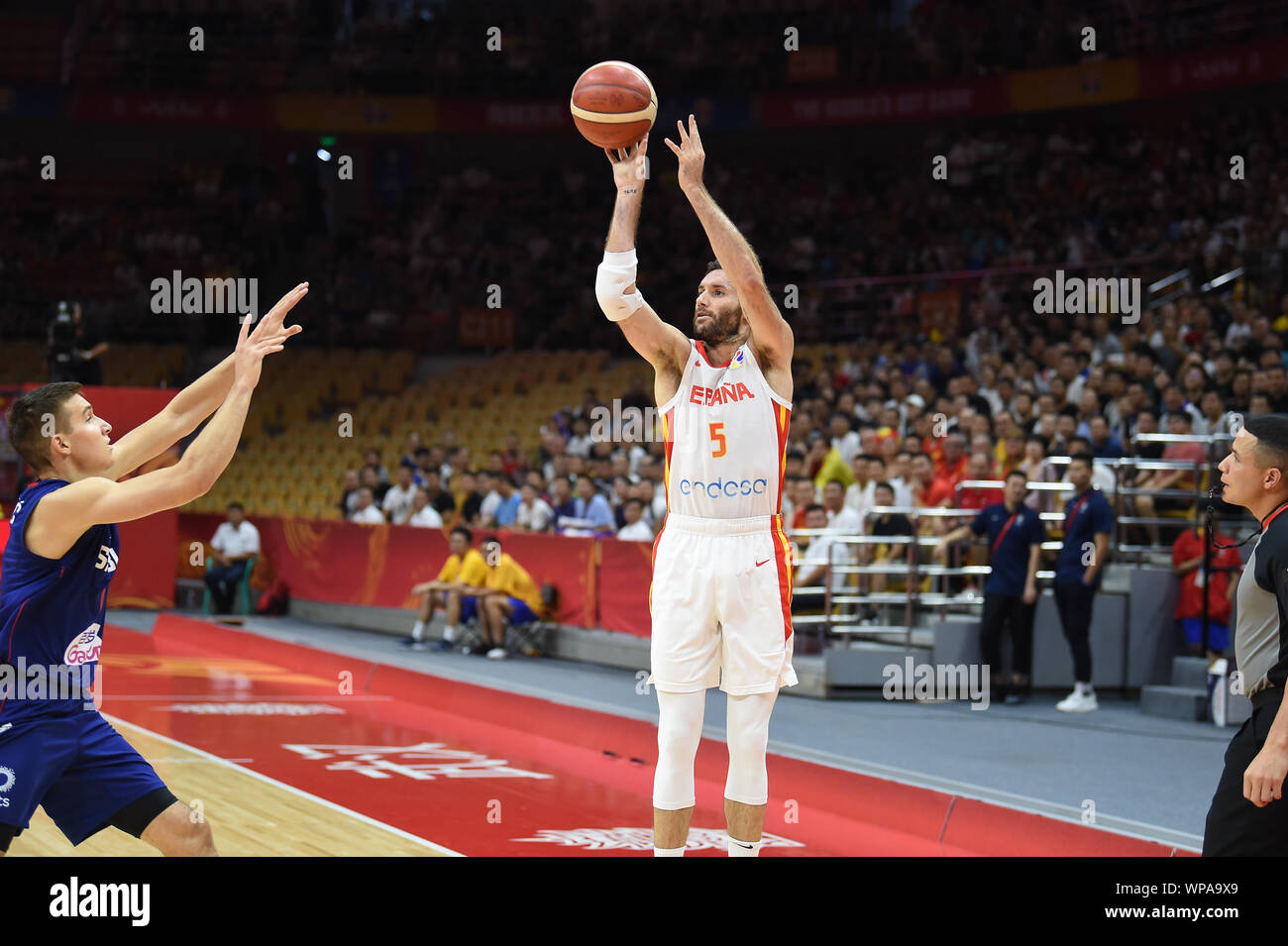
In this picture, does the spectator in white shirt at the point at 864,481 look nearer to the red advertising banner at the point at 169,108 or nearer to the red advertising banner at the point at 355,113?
the red advertising banner at the point at 355,113

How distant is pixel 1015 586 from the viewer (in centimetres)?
1220

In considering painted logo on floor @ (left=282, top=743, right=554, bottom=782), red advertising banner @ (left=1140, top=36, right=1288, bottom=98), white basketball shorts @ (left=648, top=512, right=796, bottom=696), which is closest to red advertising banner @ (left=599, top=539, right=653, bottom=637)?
painted logo on floor @ (left=282, top=743, right=554, bottom=782)

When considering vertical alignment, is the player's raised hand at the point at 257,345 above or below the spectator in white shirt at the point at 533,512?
above

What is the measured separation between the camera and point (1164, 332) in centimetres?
1545

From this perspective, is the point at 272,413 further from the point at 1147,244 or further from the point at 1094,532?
the point at 1094,532

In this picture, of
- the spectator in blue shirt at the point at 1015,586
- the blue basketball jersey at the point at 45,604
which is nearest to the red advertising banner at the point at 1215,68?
the spectator in blue shirt at the point at 1015,586

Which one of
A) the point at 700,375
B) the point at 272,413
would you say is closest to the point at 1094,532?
the point at 700,375

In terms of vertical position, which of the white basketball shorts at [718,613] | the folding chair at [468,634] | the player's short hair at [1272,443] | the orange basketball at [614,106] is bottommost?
the folding chair at [468,634]

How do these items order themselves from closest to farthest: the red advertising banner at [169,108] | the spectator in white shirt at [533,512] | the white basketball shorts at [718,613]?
the white basketball shorts at [718,613] < the spectator in white shirt at [533,512] < the red advertising banner at [169,108]

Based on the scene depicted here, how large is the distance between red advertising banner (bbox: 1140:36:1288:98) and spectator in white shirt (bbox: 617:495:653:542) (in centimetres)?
1228

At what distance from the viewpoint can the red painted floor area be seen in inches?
294

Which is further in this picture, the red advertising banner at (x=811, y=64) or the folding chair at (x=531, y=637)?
the red advertising banner at (x=811, y=64)

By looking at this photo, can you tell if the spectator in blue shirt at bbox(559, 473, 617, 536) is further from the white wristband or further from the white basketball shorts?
the white wristband

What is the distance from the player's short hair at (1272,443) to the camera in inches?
178
